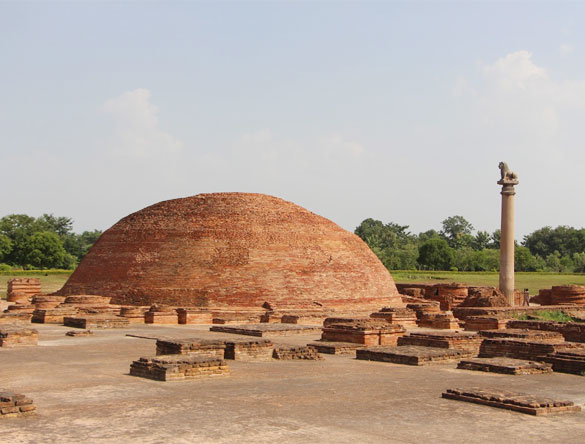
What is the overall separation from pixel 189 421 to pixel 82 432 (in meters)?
0.92

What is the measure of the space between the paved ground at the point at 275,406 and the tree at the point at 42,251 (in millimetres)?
45034

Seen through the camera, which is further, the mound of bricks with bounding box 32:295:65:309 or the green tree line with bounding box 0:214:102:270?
the green tree line with bounding box 0:214:102:270

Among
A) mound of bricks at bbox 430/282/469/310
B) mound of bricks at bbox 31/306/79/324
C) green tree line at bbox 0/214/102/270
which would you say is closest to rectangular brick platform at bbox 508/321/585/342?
mound of bricks at bbox 430/282/469/310

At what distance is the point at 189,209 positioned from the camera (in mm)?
24547

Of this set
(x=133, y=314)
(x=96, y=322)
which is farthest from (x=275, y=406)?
(x=133, y=314)

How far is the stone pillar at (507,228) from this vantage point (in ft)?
81.6

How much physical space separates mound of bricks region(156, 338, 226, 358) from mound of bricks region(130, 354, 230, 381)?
3.36ft

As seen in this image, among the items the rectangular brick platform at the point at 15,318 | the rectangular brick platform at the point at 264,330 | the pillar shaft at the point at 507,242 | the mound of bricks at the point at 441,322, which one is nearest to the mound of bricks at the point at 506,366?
the rectangular brick platform at the point at 264,330

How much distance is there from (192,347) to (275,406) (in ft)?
11.4

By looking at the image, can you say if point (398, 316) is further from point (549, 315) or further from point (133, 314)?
point (133, 314)

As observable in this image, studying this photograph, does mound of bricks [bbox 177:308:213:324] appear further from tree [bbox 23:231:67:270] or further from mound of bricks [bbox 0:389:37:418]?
tree [bbox 23:231:67:270]

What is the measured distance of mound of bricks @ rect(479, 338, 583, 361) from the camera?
11.2 metres

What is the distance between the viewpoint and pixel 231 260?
2258 cm

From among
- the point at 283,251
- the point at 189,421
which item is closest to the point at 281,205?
the point at 283,251
